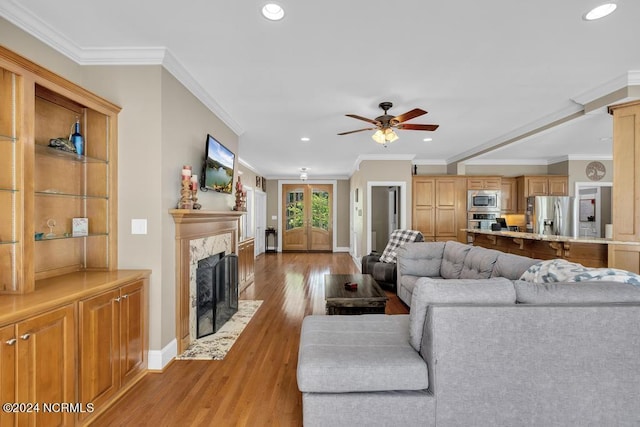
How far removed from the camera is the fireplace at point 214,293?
304 centimetres

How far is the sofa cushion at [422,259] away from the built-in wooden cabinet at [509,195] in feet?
13.2

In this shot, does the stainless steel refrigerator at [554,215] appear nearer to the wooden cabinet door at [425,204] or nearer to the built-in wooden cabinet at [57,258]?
the wooden cabinet door at [425,204]

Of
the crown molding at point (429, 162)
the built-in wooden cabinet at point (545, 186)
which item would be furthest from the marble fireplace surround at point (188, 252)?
the built-in wooden cabinet at point (545, 186)

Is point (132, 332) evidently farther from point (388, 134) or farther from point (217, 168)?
point (388, 134)

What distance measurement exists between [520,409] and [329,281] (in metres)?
2.40

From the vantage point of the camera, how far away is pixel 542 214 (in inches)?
251

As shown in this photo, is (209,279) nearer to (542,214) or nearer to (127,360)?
(127,360)

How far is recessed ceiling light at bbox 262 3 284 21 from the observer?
6.20 ft

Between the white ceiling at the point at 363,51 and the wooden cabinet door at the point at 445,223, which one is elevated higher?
the white ceiling at the point at 363,51

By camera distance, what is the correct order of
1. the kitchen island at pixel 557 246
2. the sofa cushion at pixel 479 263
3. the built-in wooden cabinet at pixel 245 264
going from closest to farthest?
1. the sofa cushion at pixel 479 263
2. the kitchen island at pixel 557 246
3. the built-in wooden cabinet at pixel 245 264

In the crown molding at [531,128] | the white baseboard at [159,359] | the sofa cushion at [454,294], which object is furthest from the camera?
the crown molding at [531,128]

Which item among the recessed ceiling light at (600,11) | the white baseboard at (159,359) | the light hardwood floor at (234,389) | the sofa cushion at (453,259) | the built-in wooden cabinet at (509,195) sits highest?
the recessed ceiling light at (600,11)

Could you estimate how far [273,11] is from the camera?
193 cm

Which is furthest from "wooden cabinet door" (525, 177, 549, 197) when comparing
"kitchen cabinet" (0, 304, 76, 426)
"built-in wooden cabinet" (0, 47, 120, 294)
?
"kitchen cabinet" (0, 304, 76, 426)
